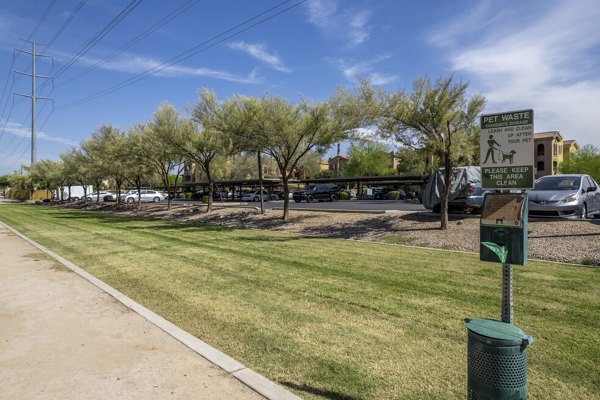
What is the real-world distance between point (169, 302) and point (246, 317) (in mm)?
1470

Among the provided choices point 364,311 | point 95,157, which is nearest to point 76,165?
point 95,157

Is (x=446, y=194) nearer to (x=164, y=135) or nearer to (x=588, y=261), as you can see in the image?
(x=588, y=261)

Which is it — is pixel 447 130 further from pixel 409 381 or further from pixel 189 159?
pixel 189 159

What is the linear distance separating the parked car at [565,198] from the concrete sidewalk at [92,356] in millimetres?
10826

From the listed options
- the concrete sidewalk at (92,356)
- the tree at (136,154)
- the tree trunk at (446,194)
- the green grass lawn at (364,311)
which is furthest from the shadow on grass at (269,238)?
the tree at (136,154)

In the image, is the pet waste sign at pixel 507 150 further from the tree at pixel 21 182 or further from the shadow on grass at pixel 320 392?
the tree at pixel 21 182

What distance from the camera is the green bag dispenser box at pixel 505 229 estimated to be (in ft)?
9.87

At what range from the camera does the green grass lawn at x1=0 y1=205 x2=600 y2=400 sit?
11.7ft

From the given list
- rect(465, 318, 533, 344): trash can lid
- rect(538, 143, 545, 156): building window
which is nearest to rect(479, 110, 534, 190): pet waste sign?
rect(465, 318, 533, 344): trash can lid

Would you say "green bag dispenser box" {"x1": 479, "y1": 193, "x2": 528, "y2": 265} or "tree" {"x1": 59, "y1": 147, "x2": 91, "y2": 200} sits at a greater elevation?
"tree" {"x1": 59, "y1": 147, "x2": 91, "y2": 200}

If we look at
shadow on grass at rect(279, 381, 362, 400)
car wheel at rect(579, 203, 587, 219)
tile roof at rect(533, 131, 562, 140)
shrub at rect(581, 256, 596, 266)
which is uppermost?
tile roof at rect(533, 131, 562, 140)

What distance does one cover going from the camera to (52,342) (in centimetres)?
454

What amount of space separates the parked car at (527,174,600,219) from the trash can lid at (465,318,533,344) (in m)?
10.0

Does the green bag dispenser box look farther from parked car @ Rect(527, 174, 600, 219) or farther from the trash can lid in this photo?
parked car @ Rect(527, 174, 600, 219)
